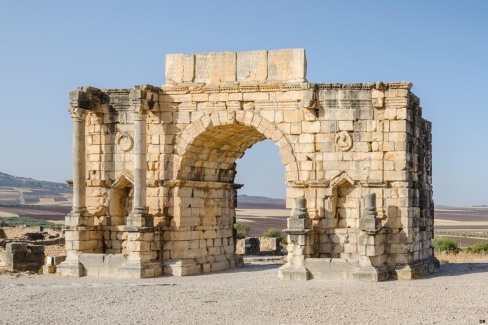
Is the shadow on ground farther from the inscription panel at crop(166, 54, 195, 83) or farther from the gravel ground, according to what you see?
the inscription panel at crop(166, 54, 195, 83)

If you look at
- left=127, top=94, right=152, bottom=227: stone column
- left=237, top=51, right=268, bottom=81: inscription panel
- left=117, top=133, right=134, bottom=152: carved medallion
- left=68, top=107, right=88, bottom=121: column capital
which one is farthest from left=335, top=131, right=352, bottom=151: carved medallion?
left=68, top=107, right=88, bottom=121: column capital

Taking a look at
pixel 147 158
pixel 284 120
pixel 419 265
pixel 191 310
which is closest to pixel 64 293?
pixel 191 310

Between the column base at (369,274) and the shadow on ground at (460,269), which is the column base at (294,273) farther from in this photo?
the shadow on ground at (460,269)

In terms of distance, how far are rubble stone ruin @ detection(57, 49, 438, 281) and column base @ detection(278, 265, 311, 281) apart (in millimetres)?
35

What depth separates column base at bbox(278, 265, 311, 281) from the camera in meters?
16.5

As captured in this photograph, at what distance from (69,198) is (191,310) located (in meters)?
131

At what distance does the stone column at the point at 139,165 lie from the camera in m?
17.7

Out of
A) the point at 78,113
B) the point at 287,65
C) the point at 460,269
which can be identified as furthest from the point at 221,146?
the point at 460,269

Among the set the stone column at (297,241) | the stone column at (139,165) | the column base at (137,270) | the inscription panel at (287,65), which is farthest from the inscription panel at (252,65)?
the column base at (137,270)

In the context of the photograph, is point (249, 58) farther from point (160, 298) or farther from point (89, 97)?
point (160, 298)

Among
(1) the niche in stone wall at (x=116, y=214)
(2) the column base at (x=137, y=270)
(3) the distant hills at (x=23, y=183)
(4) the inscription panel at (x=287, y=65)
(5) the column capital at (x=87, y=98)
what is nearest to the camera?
(2) the column base at (x=137, y=270)

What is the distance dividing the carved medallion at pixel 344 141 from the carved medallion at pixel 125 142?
193 inches

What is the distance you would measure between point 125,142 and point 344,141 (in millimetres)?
5230

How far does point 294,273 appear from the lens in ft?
54.4
